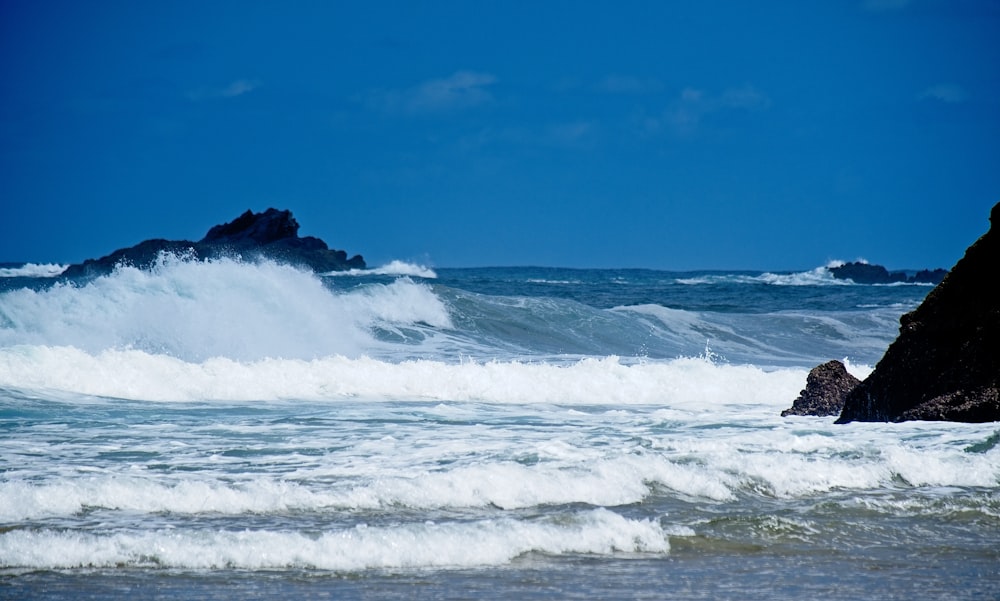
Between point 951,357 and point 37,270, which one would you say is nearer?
point 951,357

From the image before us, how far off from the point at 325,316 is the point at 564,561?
15771mm

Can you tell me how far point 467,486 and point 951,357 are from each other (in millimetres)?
5351

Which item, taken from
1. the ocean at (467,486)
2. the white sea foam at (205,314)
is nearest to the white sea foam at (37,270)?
the white sea foam at (205,314)

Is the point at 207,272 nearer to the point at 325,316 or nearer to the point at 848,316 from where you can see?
the point at 325,316

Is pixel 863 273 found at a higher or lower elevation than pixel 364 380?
higher

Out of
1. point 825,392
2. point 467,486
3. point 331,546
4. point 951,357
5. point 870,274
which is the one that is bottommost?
point 331,546

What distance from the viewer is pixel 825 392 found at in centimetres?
1117

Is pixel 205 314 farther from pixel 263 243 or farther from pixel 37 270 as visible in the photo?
pixel 37 270

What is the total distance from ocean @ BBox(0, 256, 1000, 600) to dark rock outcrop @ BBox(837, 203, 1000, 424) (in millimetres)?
346

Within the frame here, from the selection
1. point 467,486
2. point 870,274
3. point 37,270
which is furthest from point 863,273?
point 467,486

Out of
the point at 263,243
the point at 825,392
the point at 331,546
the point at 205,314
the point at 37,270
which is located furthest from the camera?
the point at 37,270

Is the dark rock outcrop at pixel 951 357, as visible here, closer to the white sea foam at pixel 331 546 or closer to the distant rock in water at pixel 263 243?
the white sea foam at pixel 331 546

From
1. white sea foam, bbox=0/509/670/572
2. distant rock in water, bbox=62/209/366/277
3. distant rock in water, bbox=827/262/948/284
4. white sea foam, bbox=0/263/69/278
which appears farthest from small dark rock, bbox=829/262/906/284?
white sea foam, bbox=0/509/670/572

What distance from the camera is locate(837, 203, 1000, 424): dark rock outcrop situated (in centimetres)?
931
